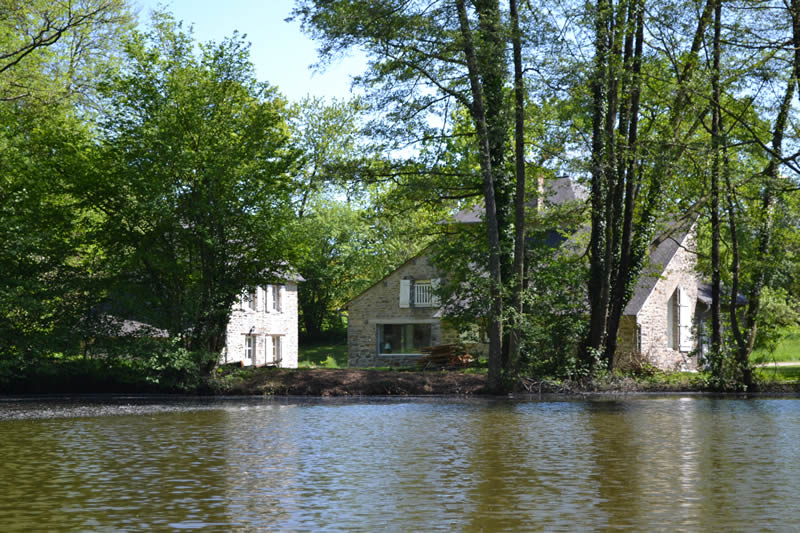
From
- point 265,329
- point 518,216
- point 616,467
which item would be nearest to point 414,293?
point 265,329

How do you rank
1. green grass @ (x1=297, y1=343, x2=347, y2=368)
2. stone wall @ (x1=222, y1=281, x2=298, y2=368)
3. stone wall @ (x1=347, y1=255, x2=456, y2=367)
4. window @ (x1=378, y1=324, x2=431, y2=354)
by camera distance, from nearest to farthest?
Result: stone wall @ (x1=347, y1=255, x2=456, y2=367) < window @ (x1=378, y1=324, x2=431, y2=354) < stone wall @ (x1=222, y1=281, x2=298, y2=368) < green grass @ (x1=297, y1=343, x2=347, y2=368)

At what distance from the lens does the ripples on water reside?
7691 mm

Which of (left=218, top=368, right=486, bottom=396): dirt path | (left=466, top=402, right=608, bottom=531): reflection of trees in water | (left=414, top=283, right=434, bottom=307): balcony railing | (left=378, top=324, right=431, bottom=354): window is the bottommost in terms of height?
(left=466, top=402, right=608, bottom=531): reflection of trees in water

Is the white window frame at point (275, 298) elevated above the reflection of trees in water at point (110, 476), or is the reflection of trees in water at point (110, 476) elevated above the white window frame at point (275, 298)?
the white window frame at point (275, 298)

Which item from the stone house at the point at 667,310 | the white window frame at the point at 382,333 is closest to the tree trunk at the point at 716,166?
the stone house at the point at 667,310

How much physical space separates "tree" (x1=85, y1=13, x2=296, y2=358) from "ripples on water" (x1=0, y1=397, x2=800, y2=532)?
9.30 metres

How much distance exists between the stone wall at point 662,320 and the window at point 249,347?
19824 mm

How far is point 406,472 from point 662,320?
92.8 ft

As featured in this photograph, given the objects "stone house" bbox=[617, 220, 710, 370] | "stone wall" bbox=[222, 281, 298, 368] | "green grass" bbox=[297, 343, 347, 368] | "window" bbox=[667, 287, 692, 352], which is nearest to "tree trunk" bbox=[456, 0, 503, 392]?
"stone house" bbox=[617, 220, 710, 370]

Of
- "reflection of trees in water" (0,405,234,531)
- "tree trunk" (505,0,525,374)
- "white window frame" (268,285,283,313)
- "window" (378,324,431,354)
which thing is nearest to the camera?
"reflection of trees in water" (0,405,234,531)

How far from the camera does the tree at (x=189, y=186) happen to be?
27.3m

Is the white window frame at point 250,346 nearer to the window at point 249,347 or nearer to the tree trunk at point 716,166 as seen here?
the window at point 249,347

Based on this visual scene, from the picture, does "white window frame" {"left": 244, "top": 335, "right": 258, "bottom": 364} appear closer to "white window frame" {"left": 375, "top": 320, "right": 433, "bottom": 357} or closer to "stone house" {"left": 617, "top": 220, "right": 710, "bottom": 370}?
"white window frame" {"left": 375, "top": 320, "right": 433, "bottom": 357}

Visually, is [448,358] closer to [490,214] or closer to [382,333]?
[382,333]
